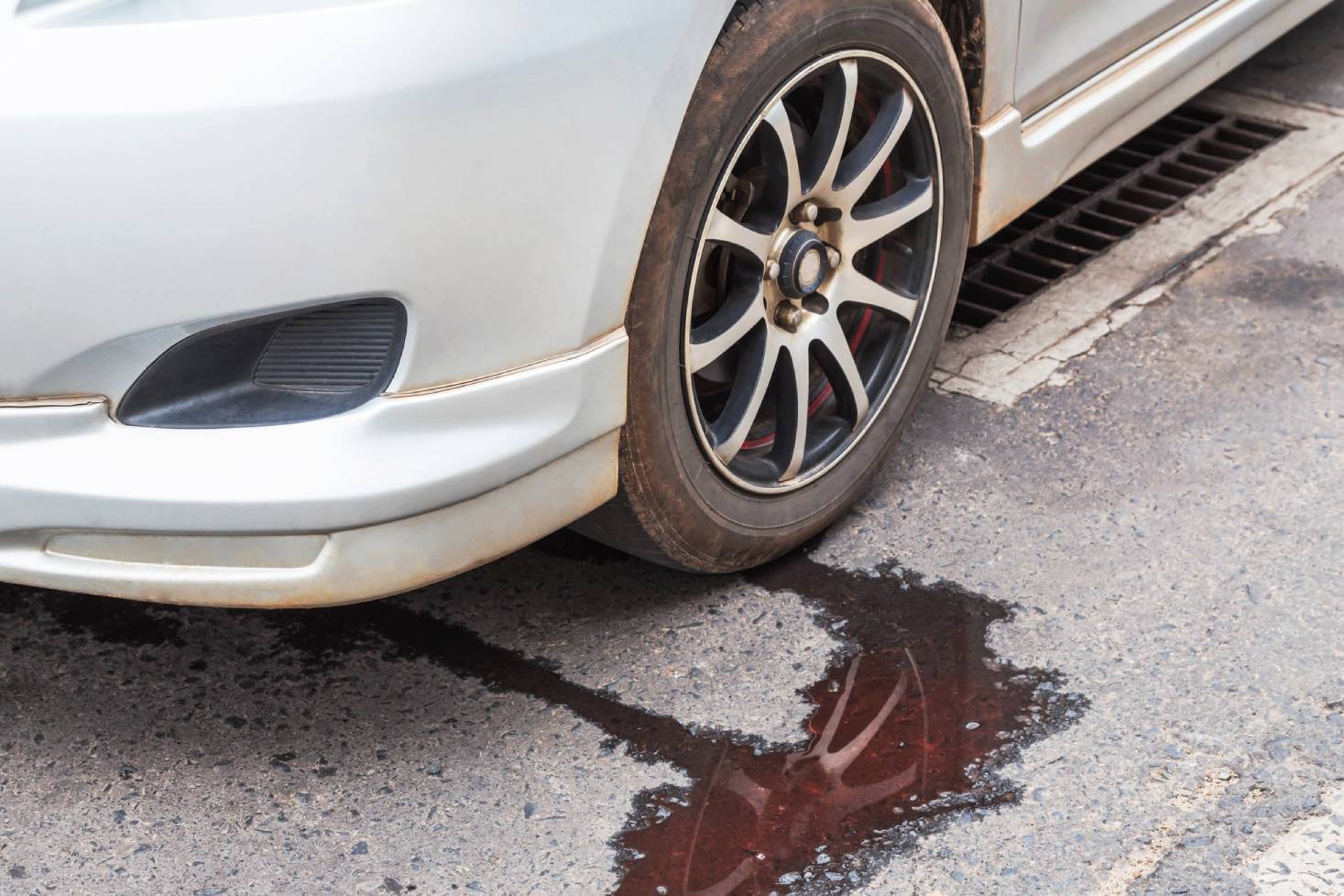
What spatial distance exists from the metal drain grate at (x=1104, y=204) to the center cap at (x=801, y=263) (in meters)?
0.98

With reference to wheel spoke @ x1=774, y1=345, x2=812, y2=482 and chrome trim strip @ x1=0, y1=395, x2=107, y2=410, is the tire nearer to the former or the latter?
wheel spoke @ x1=774, y1=345, x2=812, y2=482

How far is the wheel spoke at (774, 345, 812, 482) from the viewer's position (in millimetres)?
2320

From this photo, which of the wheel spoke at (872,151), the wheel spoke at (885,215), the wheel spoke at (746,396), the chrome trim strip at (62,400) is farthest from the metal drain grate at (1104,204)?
the chrome trim strip at (62,400)

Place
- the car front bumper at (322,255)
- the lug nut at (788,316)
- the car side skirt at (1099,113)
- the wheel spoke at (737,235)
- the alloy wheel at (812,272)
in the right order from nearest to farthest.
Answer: the car front bumper at (322,255)
the wheel spoke at (737,235)
the alloy wheel at (812,272)
the lug nut at (788,316)
the car side skirt at (1099,113)

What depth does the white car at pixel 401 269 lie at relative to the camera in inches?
63.6

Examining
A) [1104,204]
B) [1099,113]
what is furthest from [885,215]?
[1104,204]

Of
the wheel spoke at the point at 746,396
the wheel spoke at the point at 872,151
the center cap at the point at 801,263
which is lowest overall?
the wheel spoke at the point at 746,396

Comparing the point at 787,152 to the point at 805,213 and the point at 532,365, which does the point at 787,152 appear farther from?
the point at 532,365

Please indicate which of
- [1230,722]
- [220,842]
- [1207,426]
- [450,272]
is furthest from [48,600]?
[1207,426]

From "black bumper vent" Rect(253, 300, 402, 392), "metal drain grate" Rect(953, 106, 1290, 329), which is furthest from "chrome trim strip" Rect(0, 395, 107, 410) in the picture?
"metal drain grate" Rect(953, 106, 1290, 329)

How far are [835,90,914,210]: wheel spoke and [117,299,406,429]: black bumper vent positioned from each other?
829mm

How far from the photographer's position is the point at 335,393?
179 cm

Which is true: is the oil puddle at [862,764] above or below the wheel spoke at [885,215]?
below

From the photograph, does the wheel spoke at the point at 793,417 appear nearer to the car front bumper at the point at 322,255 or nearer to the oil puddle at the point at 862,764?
the oil puddle at the point at 862,764
